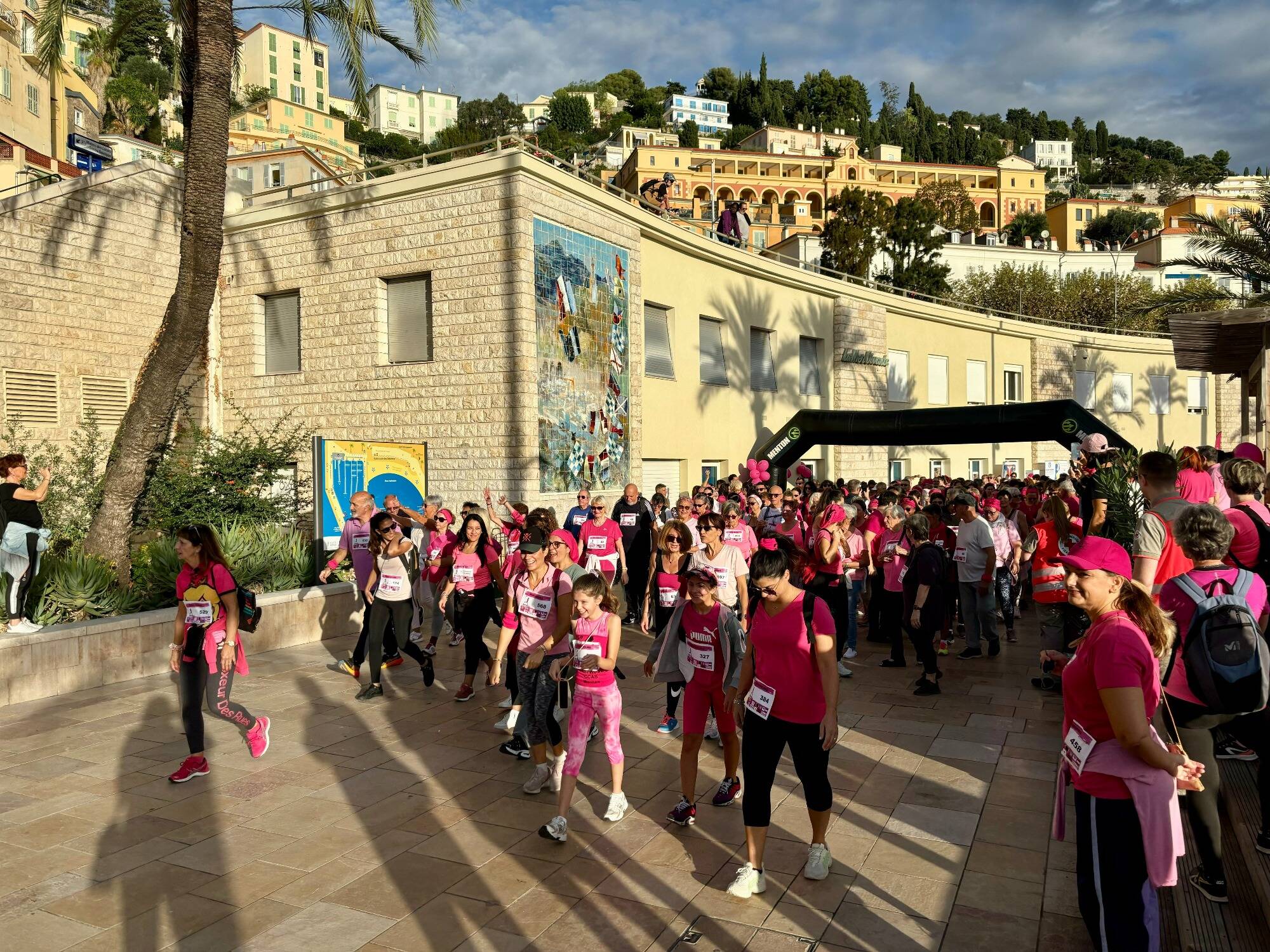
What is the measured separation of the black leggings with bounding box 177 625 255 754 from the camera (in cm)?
652

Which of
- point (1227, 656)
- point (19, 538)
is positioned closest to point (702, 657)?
point (1227, 656)

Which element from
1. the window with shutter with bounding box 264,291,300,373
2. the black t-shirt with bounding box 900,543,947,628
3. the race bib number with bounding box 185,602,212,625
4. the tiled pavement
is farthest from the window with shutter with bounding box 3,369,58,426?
the black t-shirt with bounding box 900,543,947,628

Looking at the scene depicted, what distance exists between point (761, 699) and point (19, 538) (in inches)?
324

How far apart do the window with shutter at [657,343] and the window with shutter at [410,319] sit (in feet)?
16.3

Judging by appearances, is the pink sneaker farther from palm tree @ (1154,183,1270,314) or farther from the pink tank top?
palm tree @ (1154,183,1270,314)

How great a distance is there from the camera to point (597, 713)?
5824 mm

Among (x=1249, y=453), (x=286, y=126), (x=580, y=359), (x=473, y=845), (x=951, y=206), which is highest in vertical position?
(x=286, y=126)

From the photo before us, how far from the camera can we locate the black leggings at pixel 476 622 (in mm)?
8945

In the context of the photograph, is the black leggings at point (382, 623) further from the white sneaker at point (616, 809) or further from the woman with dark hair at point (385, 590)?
the white sneaker at point (616, 809)

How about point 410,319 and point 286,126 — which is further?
point 286,126

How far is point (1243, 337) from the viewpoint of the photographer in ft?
36.8

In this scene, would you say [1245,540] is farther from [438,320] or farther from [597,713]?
[438,320]

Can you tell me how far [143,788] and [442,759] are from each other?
6.95 feet

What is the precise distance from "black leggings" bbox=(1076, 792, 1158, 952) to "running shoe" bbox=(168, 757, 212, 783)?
593 cm
